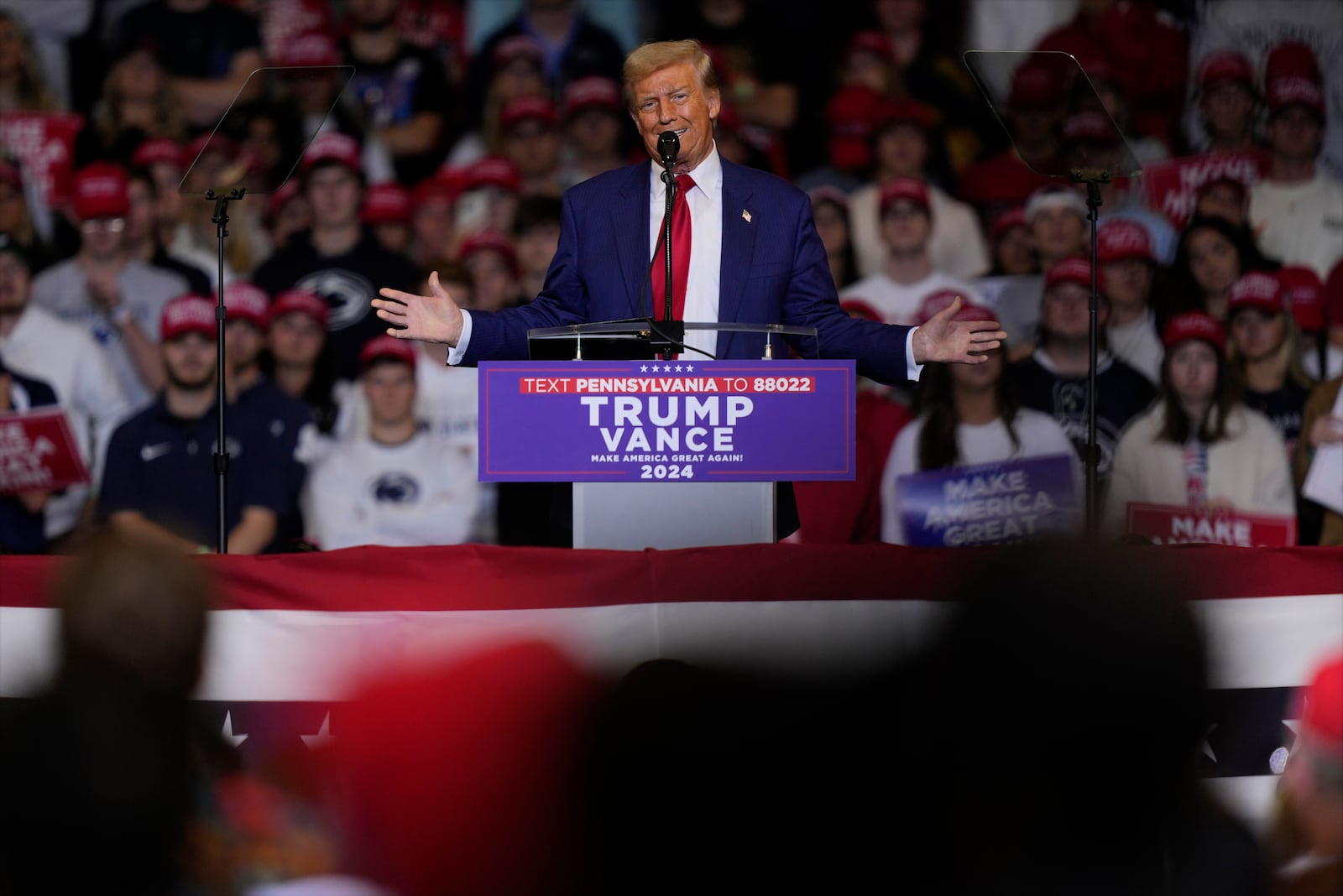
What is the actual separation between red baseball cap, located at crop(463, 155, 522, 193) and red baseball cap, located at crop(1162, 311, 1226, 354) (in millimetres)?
2664

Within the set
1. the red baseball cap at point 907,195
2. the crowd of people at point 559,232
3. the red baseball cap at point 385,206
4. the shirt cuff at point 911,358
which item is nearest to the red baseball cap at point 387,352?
the crowd of people at point 559,232

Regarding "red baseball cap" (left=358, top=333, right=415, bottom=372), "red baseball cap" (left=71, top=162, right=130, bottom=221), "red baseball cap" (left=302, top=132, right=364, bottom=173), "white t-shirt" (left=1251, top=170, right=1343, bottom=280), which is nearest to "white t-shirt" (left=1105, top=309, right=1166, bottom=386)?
"white t-shirt" (left=1251, top=170, right=1343, bottom=280)

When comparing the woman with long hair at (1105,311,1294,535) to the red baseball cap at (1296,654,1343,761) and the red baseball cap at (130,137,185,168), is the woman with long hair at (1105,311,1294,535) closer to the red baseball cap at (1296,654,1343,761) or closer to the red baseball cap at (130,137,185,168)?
the red baseball cap at (1296,654,1343,761)

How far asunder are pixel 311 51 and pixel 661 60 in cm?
395

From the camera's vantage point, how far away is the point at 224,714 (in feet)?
9.32

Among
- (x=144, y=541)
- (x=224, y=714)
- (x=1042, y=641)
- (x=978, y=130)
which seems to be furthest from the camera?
(x=978, y=130)

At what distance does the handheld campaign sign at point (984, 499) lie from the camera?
487cm

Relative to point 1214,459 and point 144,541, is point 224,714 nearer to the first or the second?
point 144,541

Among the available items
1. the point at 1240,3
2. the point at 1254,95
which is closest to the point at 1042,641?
the point at 1254,95

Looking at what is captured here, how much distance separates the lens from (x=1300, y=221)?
636 centimetres

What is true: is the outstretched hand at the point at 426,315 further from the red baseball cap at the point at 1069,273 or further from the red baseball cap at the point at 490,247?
the red baseball cap at the point at 1069,273

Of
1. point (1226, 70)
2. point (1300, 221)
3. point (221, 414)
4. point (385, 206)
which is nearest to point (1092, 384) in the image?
point (221, 414)

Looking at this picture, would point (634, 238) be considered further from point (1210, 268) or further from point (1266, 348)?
point (1210, 268)

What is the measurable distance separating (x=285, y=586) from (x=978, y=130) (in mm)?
4833
